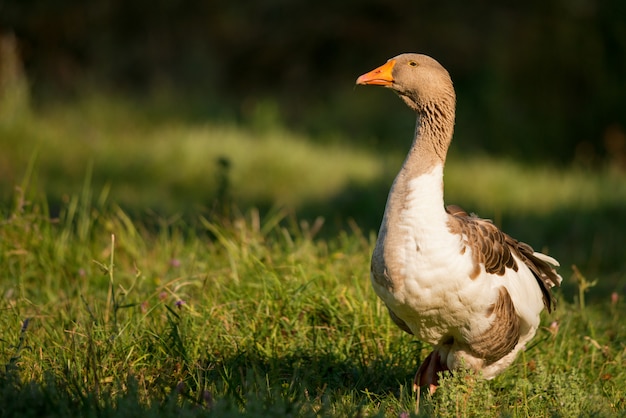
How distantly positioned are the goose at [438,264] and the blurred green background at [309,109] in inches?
76.9

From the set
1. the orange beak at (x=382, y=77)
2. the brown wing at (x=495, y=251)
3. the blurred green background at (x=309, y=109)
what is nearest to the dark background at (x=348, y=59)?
the blurred green background at (x=309, y=109)

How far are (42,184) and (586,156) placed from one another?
6434mm

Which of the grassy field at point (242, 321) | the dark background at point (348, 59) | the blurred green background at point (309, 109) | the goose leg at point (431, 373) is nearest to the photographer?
the grassy field at point (242, 321)

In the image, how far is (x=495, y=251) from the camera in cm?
367

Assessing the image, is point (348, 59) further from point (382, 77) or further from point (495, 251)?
point (495, 251)

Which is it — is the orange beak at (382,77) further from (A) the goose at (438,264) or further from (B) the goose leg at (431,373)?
(B) the goose leg at (431,373)

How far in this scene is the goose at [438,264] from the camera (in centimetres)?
341

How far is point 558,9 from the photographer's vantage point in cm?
1119

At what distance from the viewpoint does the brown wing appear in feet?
11.7

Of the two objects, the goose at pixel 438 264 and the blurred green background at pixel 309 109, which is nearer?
the goose at pixel 438 264

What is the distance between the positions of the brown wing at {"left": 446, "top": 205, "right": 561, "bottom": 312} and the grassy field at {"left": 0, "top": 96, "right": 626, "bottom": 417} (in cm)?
37

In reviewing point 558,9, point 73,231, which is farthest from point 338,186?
point 558,9

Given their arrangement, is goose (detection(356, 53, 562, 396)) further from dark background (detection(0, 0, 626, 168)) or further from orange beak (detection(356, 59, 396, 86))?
dark background (detection(0, 0, 626, 168))

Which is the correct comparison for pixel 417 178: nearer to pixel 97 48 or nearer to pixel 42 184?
pixel 42 184
